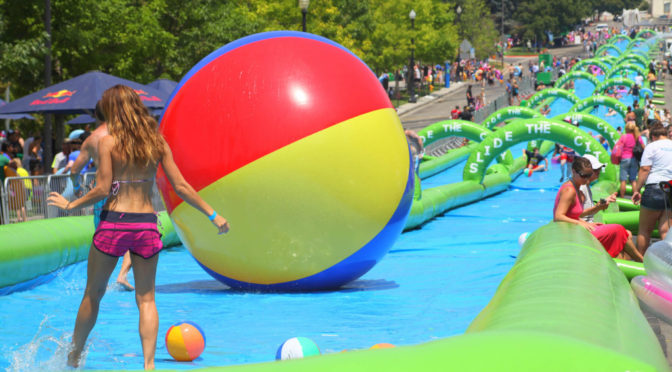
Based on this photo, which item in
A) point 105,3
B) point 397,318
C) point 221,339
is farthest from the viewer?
point 105,3

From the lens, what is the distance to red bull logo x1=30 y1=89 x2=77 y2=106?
624 inches

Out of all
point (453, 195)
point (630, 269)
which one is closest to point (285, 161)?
point (630, 269)

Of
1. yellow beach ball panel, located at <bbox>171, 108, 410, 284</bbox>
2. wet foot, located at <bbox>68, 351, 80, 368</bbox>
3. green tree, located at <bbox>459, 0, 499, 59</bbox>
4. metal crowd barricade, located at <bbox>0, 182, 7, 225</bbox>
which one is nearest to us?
wet foot, located at <bbox>68, 351, 80, 368</bbox>

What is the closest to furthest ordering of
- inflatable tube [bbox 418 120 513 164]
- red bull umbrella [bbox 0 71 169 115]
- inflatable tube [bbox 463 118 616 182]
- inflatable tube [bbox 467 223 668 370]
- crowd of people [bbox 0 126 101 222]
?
inflatable tube [bbox 467 223 668 370], crowd of people [bbox 0 126 101 222], red bull umbrella [bbox 0 71 169 115], inflatable tube [bbox 463 118 616 182], inflatable tube [bbox 418 120 513 164]

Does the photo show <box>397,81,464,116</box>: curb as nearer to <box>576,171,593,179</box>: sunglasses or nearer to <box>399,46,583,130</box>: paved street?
<box>399,46,583,130</box>: paved street

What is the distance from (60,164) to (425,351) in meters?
12.9

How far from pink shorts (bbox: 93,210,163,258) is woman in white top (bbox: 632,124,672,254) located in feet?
21.7

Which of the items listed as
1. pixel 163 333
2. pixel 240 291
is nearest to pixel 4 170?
pixel 240 291

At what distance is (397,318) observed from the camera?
7.29 metres

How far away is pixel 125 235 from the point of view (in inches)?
205

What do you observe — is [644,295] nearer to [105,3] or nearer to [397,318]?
[397,318]

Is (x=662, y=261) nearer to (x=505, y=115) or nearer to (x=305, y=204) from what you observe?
(x=305, y=204)

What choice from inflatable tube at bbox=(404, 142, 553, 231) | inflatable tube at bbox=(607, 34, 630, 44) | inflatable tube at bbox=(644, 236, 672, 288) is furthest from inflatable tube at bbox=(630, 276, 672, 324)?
inflatable tube at bbox=(607, 34, 630, 44)

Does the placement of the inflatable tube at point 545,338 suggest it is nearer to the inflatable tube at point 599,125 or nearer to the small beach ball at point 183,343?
the small beach ball at point 183,343
